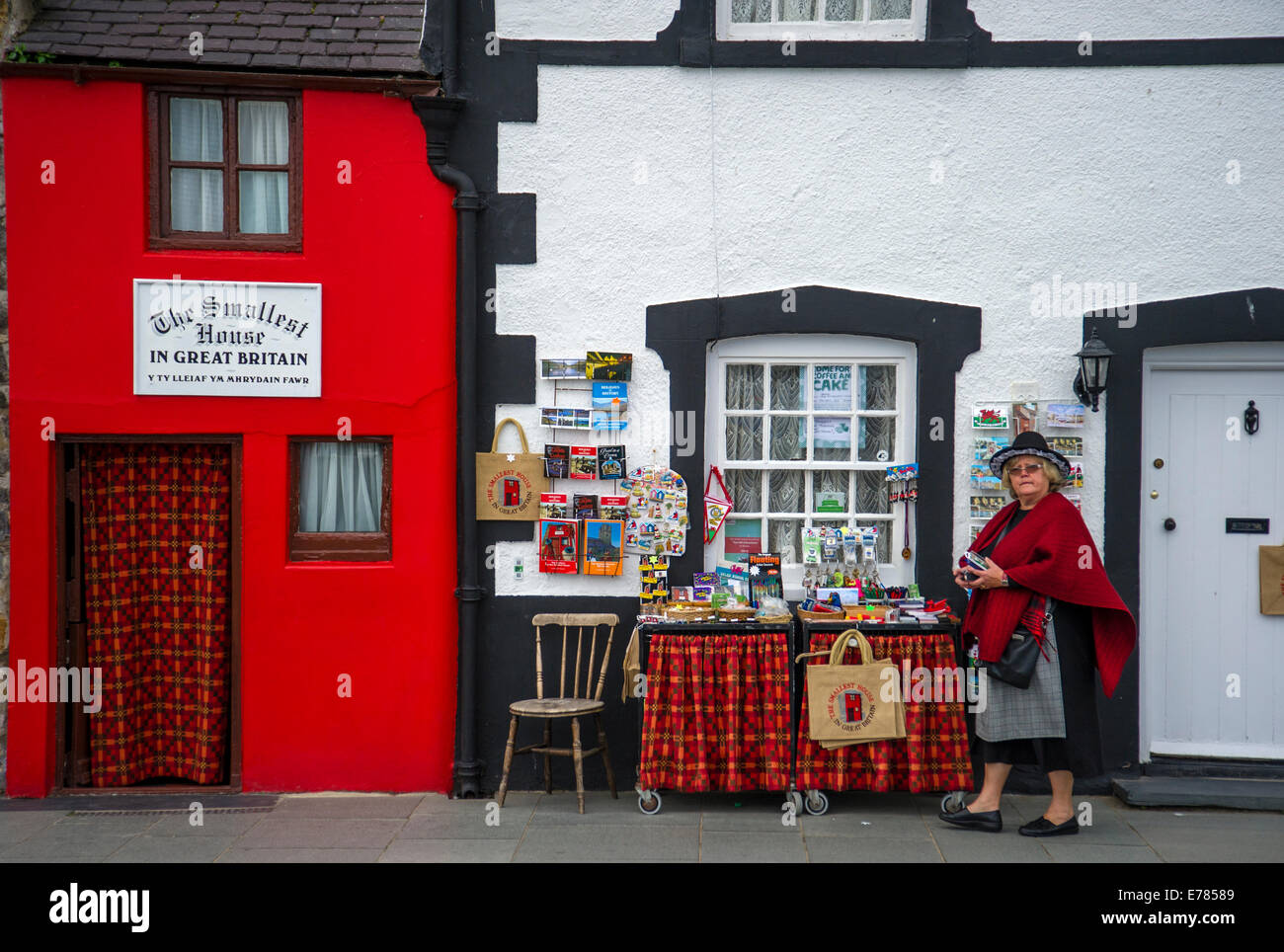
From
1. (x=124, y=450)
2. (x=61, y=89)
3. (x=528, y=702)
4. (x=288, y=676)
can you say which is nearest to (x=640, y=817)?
(x=528, y=702)

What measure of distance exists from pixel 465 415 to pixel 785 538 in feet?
6.78

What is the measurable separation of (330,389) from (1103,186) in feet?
15.4

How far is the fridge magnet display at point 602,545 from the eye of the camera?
6.57 m

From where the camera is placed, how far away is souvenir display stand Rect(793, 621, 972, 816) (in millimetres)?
6039

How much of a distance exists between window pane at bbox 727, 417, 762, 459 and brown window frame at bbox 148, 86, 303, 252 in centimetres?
279

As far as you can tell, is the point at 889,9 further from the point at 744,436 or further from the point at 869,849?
the point at 869,849

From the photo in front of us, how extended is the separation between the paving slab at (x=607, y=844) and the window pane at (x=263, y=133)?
416 centimetres

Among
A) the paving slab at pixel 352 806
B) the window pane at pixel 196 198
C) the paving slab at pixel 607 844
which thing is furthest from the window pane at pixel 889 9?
the paving slab at pixel 352 806

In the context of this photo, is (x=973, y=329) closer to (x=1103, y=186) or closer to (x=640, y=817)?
(x=1103, y=186)

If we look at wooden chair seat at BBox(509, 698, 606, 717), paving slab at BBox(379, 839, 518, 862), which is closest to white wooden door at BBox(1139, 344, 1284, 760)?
wooden chair seat at BBox(509, 698, 606, 717)

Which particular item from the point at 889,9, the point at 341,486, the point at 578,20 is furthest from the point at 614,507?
the point at 889,9

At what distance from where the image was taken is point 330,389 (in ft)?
21.5

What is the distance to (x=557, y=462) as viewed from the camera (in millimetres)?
6570

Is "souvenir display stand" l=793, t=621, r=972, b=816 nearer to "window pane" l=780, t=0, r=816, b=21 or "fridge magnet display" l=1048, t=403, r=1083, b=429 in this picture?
"fridge magnet display" l=1048, t=403, r=1083, b=429
